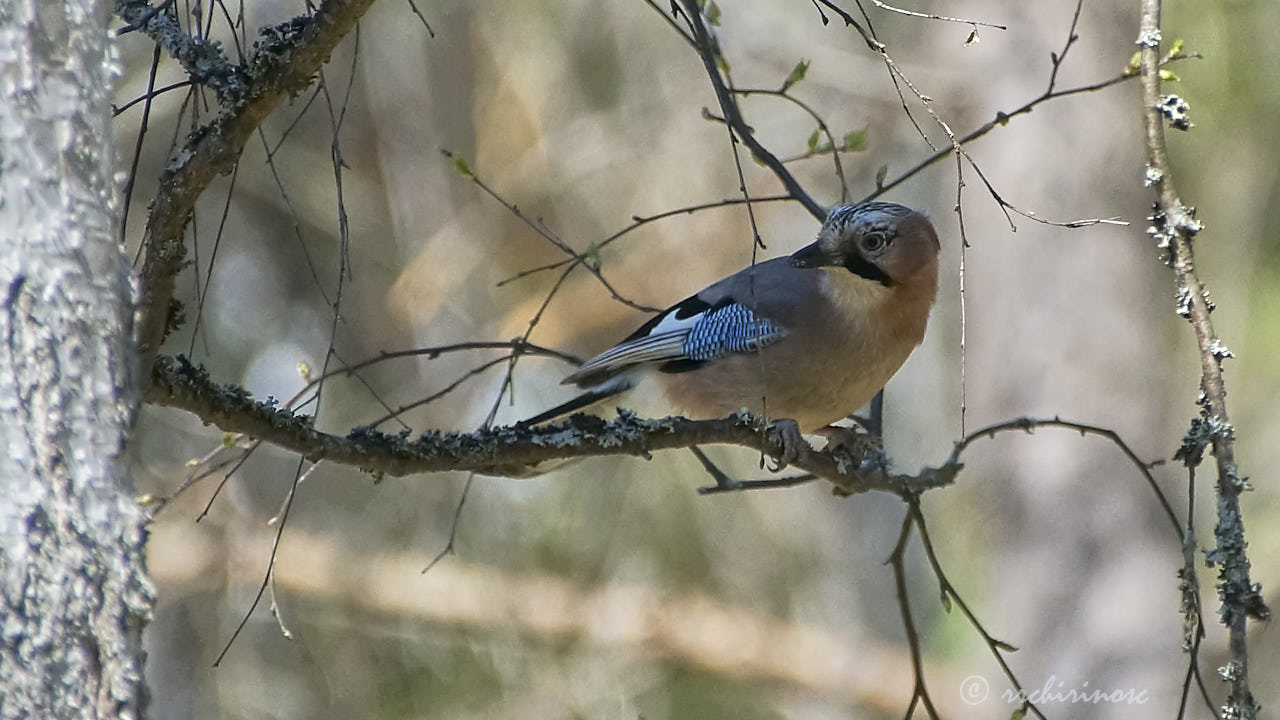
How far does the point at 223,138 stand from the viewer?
212 cm

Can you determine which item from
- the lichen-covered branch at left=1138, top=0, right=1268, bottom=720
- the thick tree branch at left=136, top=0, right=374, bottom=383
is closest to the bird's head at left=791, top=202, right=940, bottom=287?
the lichen-covered branch at left=1138, top=0, right=1268, bottom=720

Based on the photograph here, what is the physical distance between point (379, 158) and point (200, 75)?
545 cm

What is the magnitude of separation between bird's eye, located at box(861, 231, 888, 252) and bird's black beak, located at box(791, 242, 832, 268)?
13 cm

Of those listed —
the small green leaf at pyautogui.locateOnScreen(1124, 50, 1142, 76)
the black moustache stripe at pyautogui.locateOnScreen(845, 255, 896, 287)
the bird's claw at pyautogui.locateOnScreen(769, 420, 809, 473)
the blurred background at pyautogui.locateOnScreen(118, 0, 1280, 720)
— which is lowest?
the bird's claw at pyautogui.locateOnScreen(769, 420, 809, 473)

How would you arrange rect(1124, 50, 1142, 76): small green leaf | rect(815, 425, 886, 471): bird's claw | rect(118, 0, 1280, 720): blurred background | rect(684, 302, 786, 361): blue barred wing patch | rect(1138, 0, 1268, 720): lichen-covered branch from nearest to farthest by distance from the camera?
rect(1138, 0, 1268, 720): lichen-covered branch → rect(1124, 50, 1142, 76): small green leaf → rect(815, 425, 886, 471): bird's claw → rect(684, 302, 786, 361): blue barred wing patch → rect(118, 0, 1280, 720): blurred background

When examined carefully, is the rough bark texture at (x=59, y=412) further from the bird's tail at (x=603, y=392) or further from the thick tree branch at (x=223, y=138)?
the bird's tail at (x=603, y=392)

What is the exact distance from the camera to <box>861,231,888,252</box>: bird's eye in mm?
3820

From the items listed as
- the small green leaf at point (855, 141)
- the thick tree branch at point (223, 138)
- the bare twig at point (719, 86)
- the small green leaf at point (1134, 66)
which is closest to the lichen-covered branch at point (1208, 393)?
the small green leaf at point (1134, 66)

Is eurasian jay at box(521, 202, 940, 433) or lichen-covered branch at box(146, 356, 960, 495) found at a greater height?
eurasian jay at box(521, 202, 940, 433)

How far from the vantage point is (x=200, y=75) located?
219 cm

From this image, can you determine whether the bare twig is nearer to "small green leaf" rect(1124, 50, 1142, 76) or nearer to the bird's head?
the bird's head

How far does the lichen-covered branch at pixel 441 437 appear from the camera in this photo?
2.18 metres

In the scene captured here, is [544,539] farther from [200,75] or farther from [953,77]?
[200,75]

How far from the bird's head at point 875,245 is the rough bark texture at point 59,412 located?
278 cm
